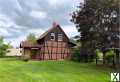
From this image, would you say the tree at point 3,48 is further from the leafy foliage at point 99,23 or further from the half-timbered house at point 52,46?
the leafy foliage at point 99,23

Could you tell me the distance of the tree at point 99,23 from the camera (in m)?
40.1

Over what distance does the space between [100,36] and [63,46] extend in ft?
65.3

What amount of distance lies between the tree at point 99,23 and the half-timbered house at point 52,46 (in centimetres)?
1673

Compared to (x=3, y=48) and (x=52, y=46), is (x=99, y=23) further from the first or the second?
(x=3, y=48)

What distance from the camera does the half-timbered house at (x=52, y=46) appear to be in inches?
2309

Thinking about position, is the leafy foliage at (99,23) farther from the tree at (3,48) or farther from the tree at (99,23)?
the tree at (3,48)

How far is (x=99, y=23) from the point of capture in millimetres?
40594

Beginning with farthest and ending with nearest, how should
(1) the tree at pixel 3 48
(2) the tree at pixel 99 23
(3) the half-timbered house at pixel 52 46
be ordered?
(1) the tree at pixel 3 48
(3) the half-timbered house at pixel 52 46
(2) the tree at pixel 99 23

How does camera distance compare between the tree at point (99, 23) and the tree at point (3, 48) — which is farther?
the tree at point (3, 48)

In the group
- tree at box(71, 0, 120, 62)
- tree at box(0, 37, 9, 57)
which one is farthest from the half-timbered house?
tree at box(71, 0, 120, 62)

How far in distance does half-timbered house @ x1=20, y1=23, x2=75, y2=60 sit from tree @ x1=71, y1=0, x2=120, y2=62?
54.9 feet

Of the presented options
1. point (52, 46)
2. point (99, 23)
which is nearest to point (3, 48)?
point (52, 46)

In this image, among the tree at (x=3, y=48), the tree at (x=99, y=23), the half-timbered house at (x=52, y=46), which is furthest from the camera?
the tree at (x=3, y=48)

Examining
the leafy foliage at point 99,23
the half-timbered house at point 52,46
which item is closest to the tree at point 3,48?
the half-timbered house at point 52,46
